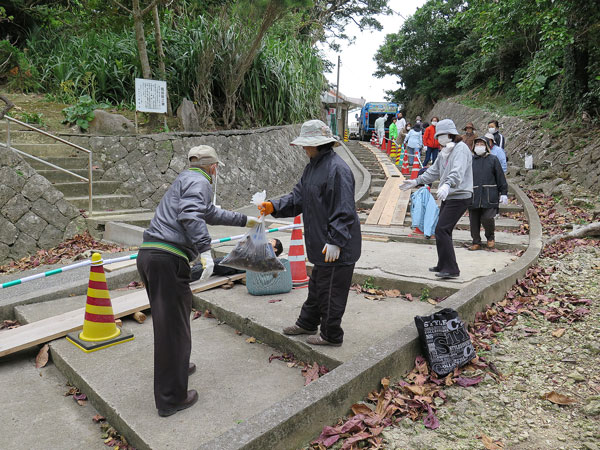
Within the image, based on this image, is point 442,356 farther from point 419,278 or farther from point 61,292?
point 61,292

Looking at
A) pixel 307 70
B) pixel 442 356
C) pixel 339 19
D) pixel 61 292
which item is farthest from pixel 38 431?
pixel 339 19

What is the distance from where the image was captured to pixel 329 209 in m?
3.16

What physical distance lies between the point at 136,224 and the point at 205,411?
223 inches

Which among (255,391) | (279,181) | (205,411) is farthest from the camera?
(279,181)

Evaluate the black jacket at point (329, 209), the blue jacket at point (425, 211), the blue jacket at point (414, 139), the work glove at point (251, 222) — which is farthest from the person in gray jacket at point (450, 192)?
the blue jacket at point (414, 139)

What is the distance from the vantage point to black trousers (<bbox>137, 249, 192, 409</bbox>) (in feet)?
8.80

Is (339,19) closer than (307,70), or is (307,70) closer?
(307,70)

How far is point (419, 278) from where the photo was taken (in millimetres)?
4781

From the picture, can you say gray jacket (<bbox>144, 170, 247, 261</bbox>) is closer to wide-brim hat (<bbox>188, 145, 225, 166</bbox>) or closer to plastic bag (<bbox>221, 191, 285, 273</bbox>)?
wide-brim hat (<bbox>188, 145, 225, 166</bbox>)

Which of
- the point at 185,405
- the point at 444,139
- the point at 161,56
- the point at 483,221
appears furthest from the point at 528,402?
the point at 161,56

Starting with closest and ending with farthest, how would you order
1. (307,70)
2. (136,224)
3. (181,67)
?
(136,224), (181,67), (307,70)

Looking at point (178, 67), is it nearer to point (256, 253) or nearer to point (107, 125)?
point (107, 125)

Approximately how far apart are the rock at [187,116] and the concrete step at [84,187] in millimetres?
2461

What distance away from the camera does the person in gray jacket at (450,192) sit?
15.7 ft
